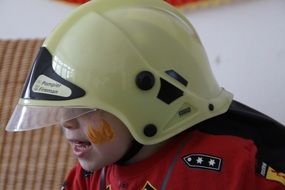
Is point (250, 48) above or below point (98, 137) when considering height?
above

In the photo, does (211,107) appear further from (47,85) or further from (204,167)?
(47,85)

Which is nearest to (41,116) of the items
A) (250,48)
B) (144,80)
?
(144,80)

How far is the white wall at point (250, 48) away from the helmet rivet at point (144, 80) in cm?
37

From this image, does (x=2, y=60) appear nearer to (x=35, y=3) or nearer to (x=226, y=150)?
(x=35, y=3)

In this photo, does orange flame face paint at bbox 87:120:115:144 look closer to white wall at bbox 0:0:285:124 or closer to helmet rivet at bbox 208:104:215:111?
helmet rivet at bbox 208:104:215:111

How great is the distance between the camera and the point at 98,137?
1.92 ft

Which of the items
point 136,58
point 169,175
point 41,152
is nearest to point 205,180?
point 169,175

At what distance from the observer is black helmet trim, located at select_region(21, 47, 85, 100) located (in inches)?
21.6

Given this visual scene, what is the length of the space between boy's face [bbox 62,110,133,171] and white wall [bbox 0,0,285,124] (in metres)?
0.37

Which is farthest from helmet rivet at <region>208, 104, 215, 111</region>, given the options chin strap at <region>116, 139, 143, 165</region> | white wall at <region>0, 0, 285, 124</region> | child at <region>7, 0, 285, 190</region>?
white wall at <region>0, 0, 285, 124</region>

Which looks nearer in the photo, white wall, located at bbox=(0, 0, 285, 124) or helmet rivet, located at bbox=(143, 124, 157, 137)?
helmet rivet, located at bbox=(143, 124, 157, 137)

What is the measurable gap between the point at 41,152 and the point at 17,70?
0.69 ft

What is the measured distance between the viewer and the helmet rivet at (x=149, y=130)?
571 millimetres

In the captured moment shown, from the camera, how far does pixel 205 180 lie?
0.56 meters
